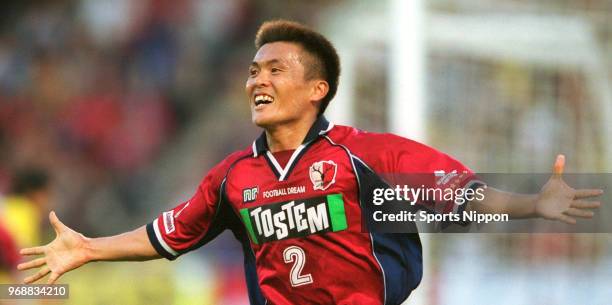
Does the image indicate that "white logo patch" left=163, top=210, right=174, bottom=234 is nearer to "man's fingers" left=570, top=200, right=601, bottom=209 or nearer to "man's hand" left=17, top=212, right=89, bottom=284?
"man's hand" left=17, top=212, right=89, bottom=284

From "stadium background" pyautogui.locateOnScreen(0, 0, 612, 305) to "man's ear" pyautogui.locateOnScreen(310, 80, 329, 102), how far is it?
1.64 metres

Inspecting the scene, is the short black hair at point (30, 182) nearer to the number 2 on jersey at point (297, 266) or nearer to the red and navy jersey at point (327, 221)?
the red and navy jersey at point (327, 221)

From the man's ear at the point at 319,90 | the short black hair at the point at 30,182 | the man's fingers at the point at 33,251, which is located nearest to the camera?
the man's fingers at the point at 33,251

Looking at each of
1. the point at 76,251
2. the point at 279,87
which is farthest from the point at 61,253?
the point at 279,87

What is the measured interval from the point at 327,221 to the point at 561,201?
3.04 ft

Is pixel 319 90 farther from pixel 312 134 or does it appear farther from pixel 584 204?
pixel 584 204

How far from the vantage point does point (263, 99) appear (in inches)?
171

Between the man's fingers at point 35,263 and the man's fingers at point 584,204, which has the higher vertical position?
the man's fingers at point 584,204

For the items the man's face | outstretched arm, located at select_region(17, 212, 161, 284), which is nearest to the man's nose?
the man's face

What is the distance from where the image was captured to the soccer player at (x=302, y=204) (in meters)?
4.09

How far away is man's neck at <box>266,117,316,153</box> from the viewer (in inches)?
173

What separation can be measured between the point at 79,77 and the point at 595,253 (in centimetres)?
520

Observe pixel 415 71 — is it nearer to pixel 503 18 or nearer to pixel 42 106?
pixel 503 18

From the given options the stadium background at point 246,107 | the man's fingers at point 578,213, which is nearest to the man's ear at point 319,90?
the man's fingers at point 578,213
